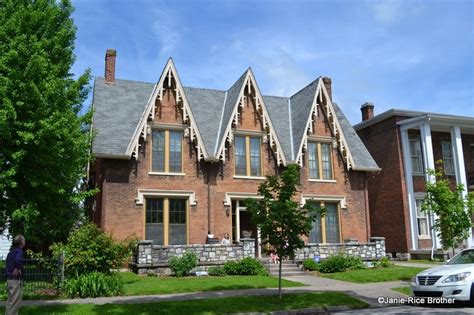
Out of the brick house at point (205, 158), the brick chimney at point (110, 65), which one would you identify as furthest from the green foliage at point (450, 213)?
the brick chimney at point (110, 65)

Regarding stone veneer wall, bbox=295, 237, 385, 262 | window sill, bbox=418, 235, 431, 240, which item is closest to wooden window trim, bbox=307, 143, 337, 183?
stone veneer wall, bbox=295, 237, 385, 262

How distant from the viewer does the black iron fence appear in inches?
568

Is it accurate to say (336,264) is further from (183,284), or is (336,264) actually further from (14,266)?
(14,266)

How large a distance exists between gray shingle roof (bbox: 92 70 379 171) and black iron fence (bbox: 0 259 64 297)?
22.8ft

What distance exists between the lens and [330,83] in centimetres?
2961

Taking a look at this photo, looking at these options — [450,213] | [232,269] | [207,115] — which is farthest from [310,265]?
[207,115]

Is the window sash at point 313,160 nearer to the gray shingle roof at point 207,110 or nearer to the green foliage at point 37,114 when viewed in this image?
the gray shingle roof at point 207,110

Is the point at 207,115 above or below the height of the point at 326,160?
above

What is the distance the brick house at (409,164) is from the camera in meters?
27.7

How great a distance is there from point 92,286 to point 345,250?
41.4 ft

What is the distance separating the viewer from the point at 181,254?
19250 millimetres

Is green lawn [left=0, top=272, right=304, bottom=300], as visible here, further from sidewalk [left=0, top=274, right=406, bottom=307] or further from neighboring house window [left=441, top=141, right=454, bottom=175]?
neighboring house window [left=441, top=141, right=454, bottom=175]

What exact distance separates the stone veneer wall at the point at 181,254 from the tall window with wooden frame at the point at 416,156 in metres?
13.5

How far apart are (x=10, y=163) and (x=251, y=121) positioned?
41.5 feet
